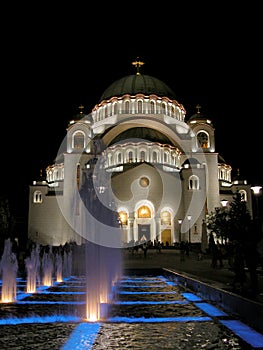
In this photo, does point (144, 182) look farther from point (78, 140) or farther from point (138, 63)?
point (138, 63)

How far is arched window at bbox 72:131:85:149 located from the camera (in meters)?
50.1

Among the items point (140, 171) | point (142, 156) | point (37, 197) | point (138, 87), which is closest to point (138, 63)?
point (138, 87)

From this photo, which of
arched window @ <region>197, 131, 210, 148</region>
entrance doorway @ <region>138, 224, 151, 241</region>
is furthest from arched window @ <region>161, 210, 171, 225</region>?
arched window @ <region>197, 131, 210, 148</region>

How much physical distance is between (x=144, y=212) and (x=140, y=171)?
14.6 feet

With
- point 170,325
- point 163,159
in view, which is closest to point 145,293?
point 170,325

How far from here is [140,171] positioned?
4244 cm

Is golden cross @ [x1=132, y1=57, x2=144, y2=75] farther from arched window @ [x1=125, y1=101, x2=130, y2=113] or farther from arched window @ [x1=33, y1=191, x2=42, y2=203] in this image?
arched window @ [x1=33, y1=191, x2=42, y2=203]

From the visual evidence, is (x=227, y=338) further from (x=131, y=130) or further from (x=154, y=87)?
(x=154, y=87)

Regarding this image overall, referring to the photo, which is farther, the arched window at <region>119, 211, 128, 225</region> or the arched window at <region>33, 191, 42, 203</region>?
the arched window at <region>33, 191, 42, 203</region>

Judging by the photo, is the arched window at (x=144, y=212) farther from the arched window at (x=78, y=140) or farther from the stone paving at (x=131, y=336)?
the stone paving at (x=131, y=336)

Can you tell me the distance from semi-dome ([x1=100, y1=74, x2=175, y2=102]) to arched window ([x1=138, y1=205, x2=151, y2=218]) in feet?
53.3

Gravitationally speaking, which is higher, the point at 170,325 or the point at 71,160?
the point at 71,160

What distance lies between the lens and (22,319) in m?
6.95

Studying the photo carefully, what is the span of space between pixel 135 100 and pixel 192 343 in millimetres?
47731
